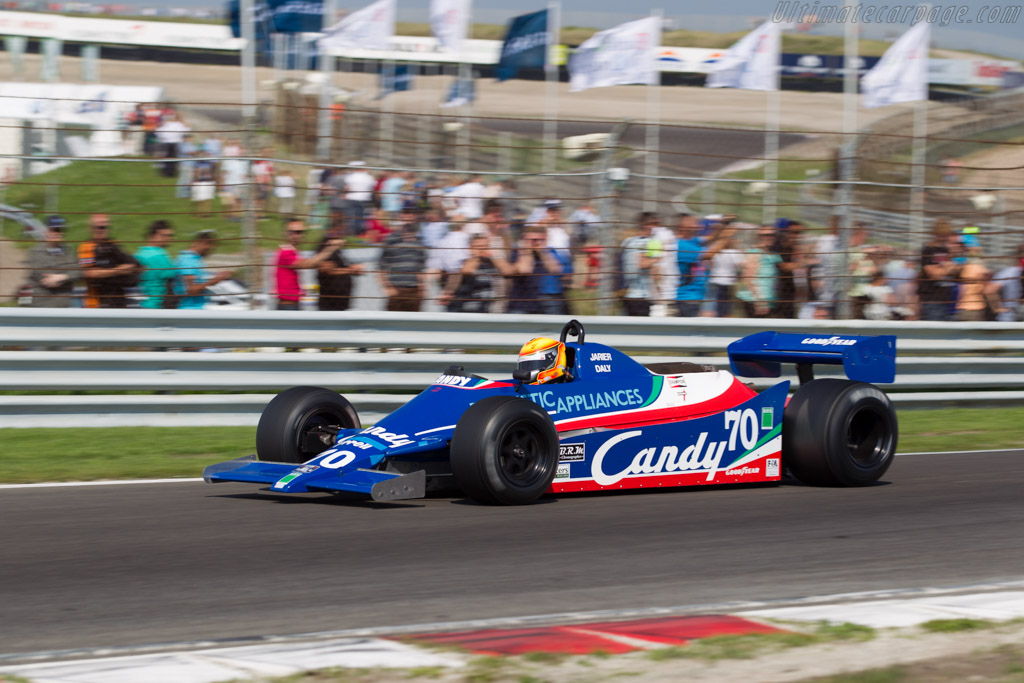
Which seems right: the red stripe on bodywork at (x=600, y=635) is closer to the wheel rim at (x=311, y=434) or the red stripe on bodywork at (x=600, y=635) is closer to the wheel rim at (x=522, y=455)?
the wheel rim at (x=522, y=455)

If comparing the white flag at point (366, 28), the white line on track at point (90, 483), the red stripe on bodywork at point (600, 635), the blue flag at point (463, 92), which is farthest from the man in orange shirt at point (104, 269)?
the blue flag at point (463, 92)

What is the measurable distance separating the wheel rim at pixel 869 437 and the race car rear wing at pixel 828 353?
306mm

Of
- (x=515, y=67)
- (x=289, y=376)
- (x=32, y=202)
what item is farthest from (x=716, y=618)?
(x=515, y=67)

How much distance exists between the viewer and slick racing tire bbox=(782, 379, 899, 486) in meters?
8.00

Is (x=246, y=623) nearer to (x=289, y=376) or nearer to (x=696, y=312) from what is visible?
(x=289, y=376)

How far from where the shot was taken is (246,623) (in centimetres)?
448

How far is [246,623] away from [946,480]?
5.60m

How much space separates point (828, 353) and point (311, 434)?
353cm

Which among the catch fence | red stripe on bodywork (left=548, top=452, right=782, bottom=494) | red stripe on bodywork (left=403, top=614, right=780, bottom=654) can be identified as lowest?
red stripe on bodywork (left=548, top=452, right=782, bottom=494)

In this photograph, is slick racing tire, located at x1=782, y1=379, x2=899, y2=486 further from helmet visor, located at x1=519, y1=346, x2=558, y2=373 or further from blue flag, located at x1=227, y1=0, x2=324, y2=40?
blue flag, located at x1=227, y1=0, x2=324, y2=40

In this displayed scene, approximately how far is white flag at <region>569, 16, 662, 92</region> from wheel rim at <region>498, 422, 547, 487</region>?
10.3 metres

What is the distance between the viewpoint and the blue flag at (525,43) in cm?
1898

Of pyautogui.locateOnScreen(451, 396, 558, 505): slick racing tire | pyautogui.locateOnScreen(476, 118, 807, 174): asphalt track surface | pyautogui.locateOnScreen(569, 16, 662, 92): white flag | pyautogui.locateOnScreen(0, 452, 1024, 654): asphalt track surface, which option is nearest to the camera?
pyautogui.locateOnScreen(0, 452, 1024, 654): asphalt track surface

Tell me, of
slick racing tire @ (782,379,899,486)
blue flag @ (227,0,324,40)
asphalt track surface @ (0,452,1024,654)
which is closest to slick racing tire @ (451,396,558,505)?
asphalt track surface @ (0,452,1024,654)
